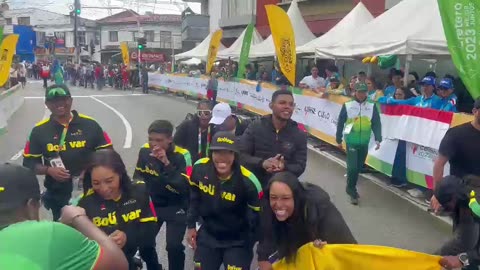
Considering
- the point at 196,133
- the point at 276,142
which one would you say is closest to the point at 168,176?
the point at 276,142

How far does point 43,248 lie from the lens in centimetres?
179

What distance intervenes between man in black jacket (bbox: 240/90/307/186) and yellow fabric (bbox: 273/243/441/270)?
188cm

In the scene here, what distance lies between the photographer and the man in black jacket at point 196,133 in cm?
623

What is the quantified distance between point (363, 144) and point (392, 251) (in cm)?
513

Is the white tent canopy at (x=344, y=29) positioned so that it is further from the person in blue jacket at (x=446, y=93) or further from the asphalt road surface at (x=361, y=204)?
the person in blue jacket at (x=446, y=93)

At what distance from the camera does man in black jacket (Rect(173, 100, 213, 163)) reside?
623 centimetres

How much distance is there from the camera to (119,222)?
3.86 metres

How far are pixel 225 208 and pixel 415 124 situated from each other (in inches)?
206

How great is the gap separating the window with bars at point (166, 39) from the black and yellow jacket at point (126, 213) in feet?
216

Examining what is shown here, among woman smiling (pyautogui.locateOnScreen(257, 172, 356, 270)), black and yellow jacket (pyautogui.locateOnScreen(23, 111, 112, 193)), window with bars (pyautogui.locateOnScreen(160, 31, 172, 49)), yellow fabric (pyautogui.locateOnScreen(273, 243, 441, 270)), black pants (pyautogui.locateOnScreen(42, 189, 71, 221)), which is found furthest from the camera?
window with bars (pyautogui.locateOnScreen(160, 31, 172, 49))

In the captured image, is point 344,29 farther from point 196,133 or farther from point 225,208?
point 225,208

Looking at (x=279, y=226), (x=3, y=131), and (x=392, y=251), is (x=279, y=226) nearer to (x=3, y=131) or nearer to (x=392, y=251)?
(x=392, y=251)

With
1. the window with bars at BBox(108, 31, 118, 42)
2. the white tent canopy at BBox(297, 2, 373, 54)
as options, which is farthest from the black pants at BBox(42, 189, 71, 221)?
the window with bars at BBox(108, 31, 118, 42)

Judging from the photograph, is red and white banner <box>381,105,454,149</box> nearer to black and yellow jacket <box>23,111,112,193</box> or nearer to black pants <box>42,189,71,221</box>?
black and yellow jacket <box>23,111,112,193</box>
